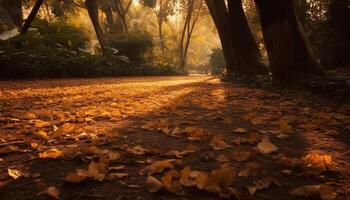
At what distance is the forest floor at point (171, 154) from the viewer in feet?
5.31

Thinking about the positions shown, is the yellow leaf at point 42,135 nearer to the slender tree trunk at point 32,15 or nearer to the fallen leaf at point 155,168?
the fallen leaf at point 155,168

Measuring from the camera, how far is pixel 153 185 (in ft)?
5.36

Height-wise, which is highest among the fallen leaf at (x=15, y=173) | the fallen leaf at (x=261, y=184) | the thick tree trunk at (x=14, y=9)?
the thick tree trunk at (x=14, y=9)

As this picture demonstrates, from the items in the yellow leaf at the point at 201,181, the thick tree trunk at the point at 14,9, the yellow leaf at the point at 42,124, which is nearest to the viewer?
the yellow leaf at the point at 201,181

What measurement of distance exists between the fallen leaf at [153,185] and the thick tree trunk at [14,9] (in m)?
12.8

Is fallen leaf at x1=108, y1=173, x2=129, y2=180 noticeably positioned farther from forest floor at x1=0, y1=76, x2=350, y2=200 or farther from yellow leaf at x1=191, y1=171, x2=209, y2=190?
yellow leaf at x1=191, y1=171, x2=209, y2=190

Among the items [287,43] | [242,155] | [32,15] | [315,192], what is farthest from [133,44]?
[315,192]

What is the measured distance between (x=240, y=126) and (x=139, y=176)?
1713 mm

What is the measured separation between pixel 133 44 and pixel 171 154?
14.0m

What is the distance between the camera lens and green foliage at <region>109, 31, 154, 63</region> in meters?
15.6

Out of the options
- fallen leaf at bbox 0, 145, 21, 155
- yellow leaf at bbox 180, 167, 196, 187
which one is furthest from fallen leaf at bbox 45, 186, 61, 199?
fallen leaf at bbox 0, 145, 21, 155

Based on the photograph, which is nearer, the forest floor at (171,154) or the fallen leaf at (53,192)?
the fallen leaf at (53,192)

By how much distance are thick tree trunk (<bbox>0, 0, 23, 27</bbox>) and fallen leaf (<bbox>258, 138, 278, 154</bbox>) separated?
12.6 meters

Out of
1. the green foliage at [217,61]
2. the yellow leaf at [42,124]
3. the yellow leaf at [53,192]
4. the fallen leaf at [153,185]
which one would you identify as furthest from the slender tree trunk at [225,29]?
the green foliage at [217,61]
